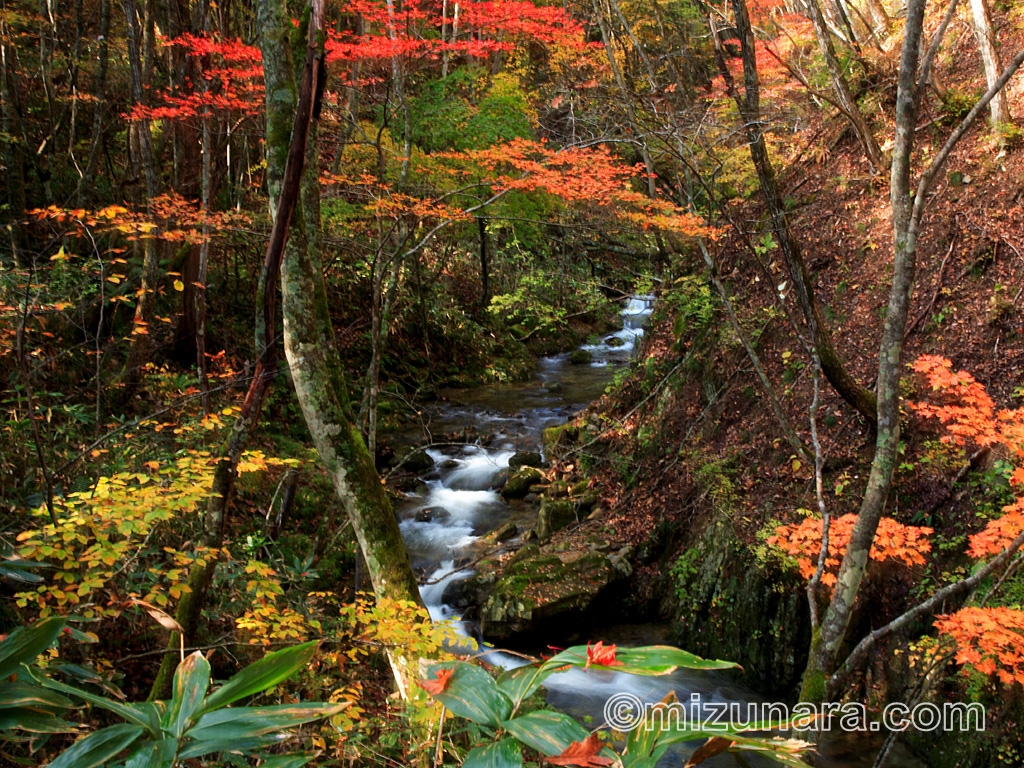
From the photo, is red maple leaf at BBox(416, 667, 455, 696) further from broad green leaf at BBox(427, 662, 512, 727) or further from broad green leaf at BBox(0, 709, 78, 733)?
broad green leaf at BBox(0, 709, 78, 733)

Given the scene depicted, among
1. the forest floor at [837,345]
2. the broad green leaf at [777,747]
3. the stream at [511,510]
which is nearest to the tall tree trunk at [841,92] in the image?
the forest floor at [837,345]

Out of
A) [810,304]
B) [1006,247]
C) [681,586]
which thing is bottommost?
[681,586]

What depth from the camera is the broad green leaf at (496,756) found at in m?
0.92

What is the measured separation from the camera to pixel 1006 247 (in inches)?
265

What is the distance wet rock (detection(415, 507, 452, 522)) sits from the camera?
9.95m

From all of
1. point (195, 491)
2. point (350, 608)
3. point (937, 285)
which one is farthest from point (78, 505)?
point (937, 285)

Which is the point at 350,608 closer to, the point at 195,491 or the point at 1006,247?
the point at 195,491

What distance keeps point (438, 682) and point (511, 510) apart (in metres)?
9.41

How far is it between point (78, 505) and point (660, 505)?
22.7ft

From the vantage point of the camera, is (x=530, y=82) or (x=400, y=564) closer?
(x=400, y=564)

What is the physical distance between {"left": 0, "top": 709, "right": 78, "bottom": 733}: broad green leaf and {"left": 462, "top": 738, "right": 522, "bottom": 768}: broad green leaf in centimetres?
71

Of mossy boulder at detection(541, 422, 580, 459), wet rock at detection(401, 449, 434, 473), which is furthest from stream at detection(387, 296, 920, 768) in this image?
mossy boulder at detection(541, 422, 580, 459)

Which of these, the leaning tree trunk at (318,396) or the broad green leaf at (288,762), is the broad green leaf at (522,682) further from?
the leaning tree trunk at (318,396)

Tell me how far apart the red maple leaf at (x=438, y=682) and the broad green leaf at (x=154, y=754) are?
0.40 m
